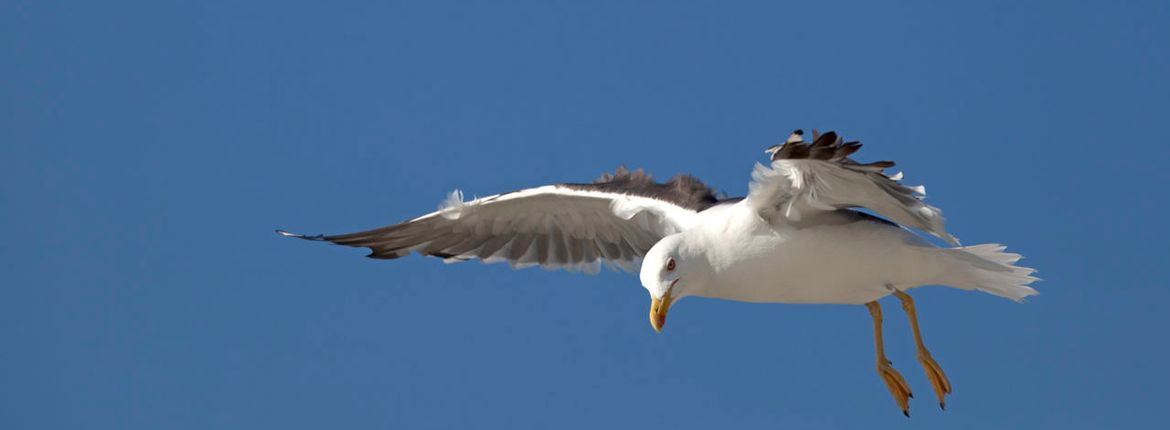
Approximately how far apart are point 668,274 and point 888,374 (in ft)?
5.32

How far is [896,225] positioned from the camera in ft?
27.3

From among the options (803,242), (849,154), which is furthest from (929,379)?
(849,154)

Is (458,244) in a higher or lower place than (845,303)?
higher

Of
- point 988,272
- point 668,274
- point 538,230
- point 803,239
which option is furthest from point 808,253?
point 538,230

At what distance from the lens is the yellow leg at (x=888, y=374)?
29.2 feet

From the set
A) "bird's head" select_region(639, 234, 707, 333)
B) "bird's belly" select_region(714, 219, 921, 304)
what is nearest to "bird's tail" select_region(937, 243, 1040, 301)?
"bird's belly" select_region(714, 219, 921, 304)

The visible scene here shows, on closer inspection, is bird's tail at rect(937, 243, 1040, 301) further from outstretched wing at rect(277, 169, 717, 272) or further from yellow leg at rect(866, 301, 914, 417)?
outstretched wing at rect(277, 169, 717, 272)

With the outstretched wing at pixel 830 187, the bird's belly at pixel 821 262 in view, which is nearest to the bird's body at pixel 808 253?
the bird's belly at pixel 821 262

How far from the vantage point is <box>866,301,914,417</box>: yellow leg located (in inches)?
350

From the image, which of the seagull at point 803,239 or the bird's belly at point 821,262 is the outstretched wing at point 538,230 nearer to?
the seagull at point 803,239

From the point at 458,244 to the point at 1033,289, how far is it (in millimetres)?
3422

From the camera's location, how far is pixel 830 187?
7703mm

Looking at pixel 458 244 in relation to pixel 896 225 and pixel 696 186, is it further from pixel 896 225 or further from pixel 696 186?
pixel 896 225

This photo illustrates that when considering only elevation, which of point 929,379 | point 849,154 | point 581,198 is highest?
point 581,198
